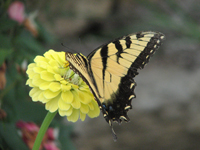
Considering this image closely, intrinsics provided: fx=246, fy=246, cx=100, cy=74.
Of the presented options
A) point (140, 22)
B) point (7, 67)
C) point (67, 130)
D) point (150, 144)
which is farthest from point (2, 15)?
point (140, 22)

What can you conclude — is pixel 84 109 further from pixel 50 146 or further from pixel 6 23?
pixel 6 23

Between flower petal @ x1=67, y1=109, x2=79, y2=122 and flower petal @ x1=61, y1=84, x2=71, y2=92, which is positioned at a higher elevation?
flower petal @ x1=61, y1=84, x2=71, y2=92

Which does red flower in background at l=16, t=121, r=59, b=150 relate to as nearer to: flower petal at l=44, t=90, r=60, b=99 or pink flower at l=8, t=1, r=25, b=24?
flower petal at l=44, t=90, r=60, b=99

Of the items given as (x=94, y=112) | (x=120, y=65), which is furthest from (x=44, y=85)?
(x=120, y=65)

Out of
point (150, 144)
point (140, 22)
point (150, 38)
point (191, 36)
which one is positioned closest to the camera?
point (150, 38)

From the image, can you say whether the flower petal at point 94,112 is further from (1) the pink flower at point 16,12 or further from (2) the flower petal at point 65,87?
(1) the pink flower at point 16,12

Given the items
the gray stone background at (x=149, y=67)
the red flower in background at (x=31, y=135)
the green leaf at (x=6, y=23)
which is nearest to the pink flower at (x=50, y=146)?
the red flower in background at (x=31, y=135)

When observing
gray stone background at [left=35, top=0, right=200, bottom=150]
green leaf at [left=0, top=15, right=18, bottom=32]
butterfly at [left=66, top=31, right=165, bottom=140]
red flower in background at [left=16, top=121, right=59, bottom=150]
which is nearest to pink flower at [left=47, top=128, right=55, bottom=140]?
red flower in background at [left=16, top=121, right=59, bottom=150]

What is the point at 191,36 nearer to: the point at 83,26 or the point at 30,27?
the point at 83,26
